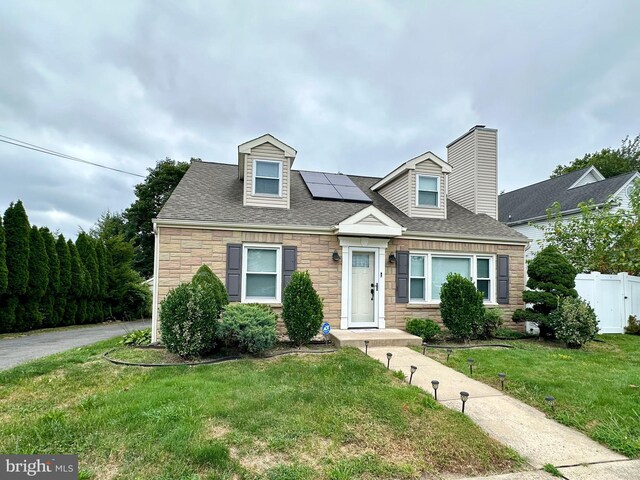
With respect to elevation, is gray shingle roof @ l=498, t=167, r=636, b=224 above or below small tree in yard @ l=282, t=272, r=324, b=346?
above

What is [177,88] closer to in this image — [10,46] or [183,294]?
[10,46]

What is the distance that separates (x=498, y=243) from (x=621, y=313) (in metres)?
4.85

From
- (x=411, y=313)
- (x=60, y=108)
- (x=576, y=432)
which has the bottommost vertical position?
(x=576, y=432)

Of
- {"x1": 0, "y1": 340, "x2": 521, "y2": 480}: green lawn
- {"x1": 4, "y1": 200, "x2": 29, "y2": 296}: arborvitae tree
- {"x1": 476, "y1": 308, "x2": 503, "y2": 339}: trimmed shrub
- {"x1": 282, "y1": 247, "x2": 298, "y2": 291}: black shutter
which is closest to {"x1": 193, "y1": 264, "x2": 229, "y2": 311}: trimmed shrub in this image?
{"x1": 282, "y1": 247, "x2": 298, "y2": 291}: black shutter

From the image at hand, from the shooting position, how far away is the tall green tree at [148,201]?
26.6m

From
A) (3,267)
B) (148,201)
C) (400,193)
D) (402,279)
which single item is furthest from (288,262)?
(148,201)

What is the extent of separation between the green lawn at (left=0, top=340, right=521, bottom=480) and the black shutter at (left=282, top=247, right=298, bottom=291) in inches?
132

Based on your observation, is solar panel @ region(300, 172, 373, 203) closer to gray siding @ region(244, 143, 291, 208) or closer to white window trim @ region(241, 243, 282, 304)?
gray siding @ region(244, 143, 291, 208)

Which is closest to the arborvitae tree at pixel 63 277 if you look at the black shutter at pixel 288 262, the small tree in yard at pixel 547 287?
the black shutter at pixel 288 262

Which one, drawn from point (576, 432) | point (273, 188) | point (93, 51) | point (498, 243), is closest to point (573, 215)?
point (498, 243)

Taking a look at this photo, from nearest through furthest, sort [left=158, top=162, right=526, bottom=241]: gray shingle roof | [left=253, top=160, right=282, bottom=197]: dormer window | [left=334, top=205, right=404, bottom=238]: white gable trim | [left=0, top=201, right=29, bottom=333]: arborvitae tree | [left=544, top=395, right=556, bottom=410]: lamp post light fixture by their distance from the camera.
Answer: [left=544, top=395, right=556, bottom=410]: lamp post light fixture → [left=158, top=162, right=526, bottom=241]: gray shingle roof → [left=334, top=205, right=404, bottom=238]: white gable trim → [left=253, top=160, right=282, bottom=197]: dormer window → [left=0, top=201, right=29, bottom=333]: arborvitae tree

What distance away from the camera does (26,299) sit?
11.8 meters

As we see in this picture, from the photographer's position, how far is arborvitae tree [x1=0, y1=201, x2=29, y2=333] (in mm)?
11078

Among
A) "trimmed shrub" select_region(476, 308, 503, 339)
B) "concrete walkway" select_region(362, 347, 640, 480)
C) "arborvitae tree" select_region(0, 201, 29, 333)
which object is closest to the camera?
"concrete walkway" select_region(362, 347, 640, 480)
